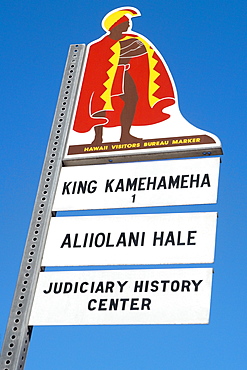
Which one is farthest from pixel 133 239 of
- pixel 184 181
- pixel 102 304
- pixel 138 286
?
pixel 184 181

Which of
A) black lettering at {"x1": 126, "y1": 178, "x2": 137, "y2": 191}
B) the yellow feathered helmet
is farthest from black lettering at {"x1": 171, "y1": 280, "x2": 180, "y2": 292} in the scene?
the yellow feathered helmet

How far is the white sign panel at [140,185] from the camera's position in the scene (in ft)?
22.0

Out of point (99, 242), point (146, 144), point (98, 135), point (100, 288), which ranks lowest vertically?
point (100, 288)

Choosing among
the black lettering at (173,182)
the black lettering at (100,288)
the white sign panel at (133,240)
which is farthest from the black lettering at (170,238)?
the black lettering at (100,288)

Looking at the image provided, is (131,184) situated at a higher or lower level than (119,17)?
lower

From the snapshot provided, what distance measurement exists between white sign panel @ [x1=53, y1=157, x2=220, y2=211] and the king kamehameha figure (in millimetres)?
384

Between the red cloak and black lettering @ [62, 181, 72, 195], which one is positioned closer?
black lettering @ [62, 181, 72, 195]

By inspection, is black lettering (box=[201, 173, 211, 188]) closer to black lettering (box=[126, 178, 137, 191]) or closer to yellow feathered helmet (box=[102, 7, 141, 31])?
black lettering (box=[126, 178, 137, 191])

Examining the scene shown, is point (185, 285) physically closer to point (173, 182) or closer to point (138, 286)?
point (138, 286)

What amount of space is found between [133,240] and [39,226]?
100 cm

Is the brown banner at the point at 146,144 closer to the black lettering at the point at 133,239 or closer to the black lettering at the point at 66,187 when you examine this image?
the black lettering at the point at 66,187

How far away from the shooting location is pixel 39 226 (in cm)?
681

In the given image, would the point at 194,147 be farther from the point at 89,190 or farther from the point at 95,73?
the point at 95,73

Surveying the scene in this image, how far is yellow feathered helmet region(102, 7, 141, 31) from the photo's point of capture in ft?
28.0
